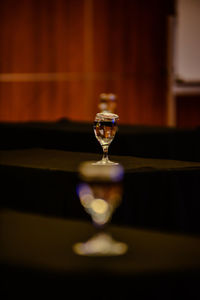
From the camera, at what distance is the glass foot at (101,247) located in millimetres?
991

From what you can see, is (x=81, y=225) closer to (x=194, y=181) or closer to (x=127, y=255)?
(x=127, y=255)

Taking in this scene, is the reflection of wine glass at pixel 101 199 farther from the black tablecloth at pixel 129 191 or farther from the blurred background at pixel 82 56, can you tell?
the blurred background at pixel 82 56

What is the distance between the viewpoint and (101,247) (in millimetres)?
1012

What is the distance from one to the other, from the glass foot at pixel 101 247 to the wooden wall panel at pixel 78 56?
469 cm

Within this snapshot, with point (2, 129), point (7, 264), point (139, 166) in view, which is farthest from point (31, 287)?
point (2, 129)

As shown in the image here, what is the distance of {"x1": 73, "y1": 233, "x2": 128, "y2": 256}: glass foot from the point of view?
991mm

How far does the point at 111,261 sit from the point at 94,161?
1124mm

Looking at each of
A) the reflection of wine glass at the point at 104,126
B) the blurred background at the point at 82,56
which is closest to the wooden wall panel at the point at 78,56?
the blurred background at the point at 82,56

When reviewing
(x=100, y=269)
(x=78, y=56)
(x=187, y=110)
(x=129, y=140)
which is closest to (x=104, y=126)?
(x=100, y=269)

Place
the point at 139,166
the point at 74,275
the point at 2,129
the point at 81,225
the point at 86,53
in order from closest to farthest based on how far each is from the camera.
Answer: the point at 74,275 < the point at 81,225 < the point at 139,166 < the point at 2,129 < the point at 86,53

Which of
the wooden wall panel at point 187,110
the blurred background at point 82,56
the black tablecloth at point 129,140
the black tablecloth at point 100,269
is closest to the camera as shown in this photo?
the black tablecloth at point 100,269

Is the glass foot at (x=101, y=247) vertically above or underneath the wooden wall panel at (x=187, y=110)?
underneath

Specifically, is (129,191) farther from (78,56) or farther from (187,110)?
(187,110)

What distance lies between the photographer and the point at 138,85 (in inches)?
227
